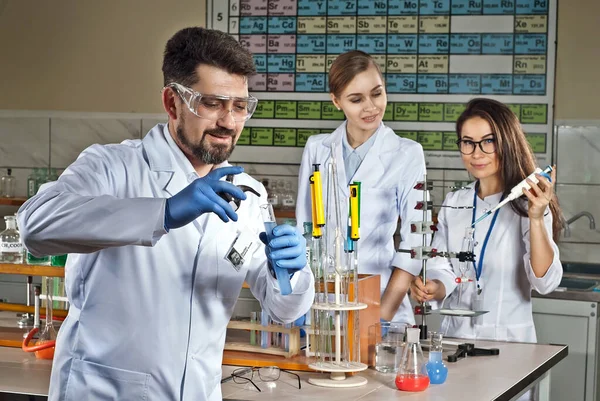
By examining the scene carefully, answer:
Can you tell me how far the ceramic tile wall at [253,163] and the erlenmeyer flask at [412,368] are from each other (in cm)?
222

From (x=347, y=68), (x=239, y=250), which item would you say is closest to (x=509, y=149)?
(x=347, y=68)

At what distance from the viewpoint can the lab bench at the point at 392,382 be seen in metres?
2.35

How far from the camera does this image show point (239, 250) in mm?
2000

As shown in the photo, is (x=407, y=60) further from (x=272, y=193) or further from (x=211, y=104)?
(x=211, y=104)

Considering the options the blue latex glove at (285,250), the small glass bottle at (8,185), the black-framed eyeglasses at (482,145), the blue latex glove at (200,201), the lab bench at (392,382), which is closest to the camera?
the blue latex glove at (200,201)

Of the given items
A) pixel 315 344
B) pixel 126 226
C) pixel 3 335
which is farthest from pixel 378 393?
pixel 3 335

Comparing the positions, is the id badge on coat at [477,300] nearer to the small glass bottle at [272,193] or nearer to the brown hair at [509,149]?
the brown hair at [509,149]

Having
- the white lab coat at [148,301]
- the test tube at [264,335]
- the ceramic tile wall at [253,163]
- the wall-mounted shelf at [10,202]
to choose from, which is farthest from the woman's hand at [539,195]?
the wall-mounted shelf at [10,202]

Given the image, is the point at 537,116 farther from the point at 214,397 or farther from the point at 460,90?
the point at 214,397

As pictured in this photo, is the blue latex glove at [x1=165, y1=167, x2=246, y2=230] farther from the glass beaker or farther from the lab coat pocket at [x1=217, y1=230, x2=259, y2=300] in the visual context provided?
the glass beaker

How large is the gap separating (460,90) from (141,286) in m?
3.46

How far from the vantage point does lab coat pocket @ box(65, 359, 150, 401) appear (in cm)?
193

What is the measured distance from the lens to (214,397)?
205 centimetres

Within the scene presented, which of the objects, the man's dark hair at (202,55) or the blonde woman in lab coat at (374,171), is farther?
the blonde woman in lab coat at (374,171)
